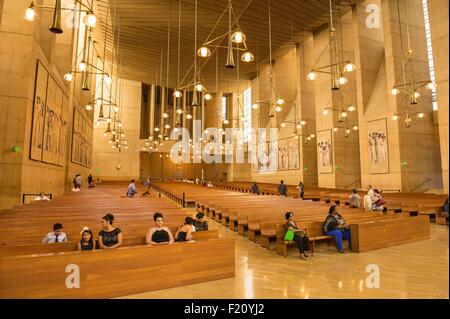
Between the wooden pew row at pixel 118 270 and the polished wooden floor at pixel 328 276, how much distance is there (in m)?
0.15

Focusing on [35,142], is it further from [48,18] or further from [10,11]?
[48,18]

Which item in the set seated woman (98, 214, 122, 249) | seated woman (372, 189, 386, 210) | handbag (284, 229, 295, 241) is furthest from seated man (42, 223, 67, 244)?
seated woman (372, 189, 386, 210)

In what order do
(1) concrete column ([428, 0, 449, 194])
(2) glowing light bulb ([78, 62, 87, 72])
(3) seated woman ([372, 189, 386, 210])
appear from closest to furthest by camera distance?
(1) concrete column ([428, 0, 449, 194]) < (2) glowing light bulb ([78, 62, 87, 72]) < (3) seated woman ([372, 189, 386, 210])

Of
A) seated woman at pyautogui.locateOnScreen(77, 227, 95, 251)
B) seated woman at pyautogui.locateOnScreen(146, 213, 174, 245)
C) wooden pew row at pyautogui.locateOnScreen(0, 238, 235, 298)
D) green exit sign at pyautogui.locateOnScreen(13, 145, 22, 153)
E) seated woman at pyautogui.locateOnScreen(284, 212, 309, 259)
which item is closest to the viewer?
wooden pew row at pyautogui.locateOnScreen(0, 238, 235, 298)

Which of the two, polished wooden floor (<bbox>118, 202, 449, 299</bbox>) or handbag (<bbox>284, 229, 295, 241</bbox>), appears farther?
handbag (<bbox>284, 229, 295, 241</bbox>)

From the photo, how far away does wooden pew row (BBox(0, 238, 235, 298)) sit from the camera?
289cm

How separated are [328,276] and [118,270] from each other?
2890mm

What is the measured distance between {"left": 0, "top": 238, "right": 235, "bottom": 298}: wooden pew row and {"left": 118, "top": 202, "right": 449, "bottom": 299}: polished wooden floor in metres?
0.15

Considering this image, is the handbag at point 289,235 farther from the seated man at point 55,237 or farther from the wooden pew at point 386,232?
the seated man at point 55,237

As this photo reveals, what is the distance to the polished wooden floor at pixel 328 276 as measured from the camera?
3393mm

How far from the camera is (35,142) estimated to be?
26.0 feet

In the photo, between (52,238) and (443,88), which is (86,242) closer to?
(52,238)

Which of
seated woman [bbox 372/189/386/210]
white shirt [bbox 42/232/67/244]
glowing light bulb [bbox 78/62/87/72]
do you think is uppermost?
glowing light bulb [bbox 78/62/87/72]

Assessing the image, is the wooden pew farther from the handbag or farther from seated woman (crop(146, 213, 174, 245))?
seated woman (crop(146, 213, 174, 245))
